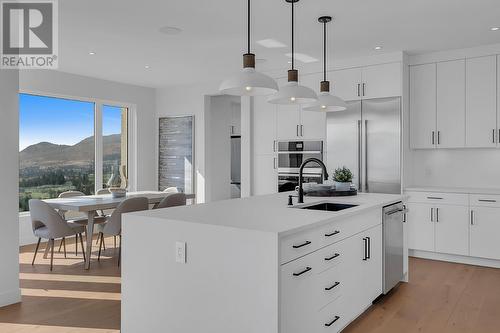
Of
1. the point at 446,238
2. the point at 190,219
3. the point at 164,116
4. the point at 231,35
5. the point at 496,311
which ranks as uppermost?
the point at 231,35

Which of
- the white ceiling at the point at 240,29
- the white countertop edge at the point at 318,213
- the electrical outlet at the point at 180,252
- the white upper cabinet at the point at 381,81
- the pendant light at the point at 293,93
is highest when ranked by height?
the white ceiling at the point at 240,29

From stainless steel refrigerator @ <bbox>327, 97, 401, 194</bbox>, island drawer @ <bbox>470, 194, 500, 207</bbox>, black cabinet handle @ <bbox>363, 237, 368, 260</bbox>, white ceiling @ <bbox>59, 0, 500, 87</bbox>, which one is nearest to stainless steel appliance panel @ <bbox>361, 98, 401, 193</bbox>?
stainless steel refrigerator @ <bbox>327, 97, 401, 194</bbox>

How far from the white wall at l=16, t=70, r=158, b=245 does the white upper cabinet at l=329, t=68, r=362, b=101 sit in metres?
3.70

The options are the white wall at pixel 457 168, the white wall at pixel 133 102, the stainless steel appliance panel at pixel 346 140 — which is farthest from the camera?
the white wall at pixel 133 102

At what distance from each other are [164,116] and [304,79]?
10.0ft

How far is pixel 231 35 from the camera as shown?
4.45 metres

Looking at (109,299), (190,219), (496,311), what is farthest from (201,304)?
(496,311)

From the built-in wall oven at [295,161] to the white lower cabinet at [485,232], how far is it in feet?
6.39

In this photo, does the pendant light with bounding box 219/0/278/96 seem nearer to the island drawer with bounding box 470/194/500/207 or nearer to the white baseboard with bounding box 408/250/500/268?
the island drawer with bounding box 470/194/500/207

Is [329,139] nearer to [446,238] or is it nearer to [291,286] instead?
[446,238]

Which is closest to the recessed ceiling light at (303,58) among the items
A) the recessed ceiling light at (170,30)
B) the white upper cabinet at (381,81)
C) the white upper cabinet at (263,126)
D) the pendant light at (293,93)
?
the white upper cabinet at (381,81)

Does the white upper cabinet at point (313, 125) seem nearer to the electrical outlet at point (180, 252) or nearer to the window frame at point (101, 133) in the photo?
the window frame at point (101, 133)

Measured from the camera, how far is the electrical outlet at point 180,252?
229 cm

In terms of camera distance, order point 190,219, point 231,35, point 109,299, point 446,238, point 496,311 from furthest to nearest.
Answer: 1. point 446,238
2. point 231,35
3. point 109,299
4. point 496,311
5. point 190,219
